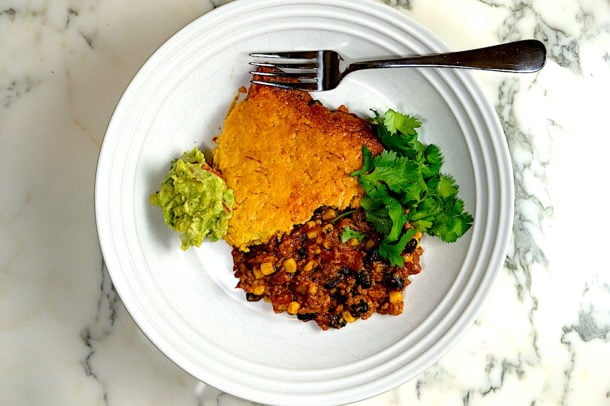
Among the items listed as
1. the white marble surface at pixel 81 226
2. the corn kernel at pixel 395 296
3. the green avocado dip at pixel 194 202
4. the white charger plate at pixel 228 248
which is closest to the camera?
the green avocado dip at pixel 194 202

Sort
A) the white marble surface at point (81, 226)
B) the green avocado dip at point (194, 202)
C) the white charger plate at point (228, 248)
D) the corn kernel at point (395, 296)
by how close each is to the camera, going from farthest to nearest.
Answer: the white marble surface at point (81, 226)
the corn kernel at point (395, 296)
the white charger plate at point (228, 248)
the green avocado dip at point (194, 202)

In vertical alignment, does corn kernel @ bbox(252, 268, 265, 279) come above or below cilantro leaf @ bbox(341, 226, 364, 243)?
below

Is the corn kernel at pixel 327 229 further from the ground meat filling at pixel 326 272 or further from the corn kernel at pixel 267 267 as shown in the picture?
the corn kernel at pixel 267 267

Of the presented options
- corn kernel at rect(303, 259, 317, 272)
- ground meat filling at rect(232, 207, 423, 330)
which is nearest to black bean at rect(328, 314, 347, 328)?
ground meat filling at rect(232, 207, 423, 330)

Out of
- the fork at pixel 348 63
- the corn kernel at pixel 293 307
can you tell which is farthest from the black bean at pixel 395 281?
the fork at pixel 348 63

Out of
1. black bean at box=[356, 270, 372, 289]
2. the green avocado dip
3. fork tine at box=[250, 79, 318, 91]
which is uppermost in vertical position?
fork tine at box=[250, 79, 318, 91]

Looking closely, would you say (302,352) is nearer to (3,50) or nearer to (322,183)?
(322,183)

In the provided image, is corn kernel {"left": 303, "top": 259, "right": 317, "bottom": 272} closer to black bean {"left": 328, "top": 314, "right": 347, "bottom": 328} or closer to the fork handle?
black bean {"left": 328, "top": 314, "right": 347, "bottom": 328}
